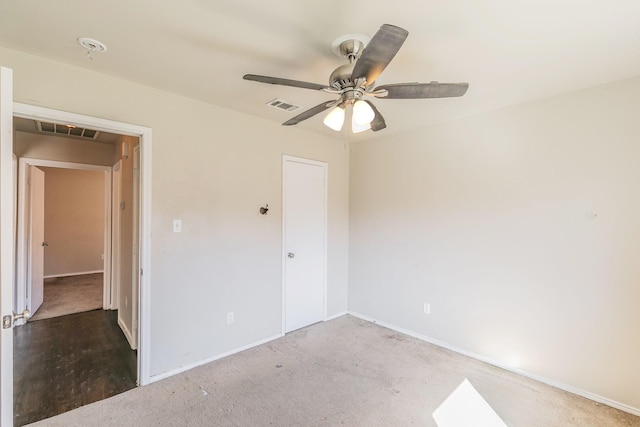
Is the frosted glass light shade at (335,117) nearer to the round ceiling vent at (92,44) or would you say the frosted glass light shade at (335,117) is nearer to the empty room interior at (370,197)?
the empty room interior at (370,197)

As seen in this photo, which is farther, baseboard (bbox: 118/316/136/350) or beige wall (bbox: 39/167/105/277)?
beige wall (bbox: 39/167/105/277)

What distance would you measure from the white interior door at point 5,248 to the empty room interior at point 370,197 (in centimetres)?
1

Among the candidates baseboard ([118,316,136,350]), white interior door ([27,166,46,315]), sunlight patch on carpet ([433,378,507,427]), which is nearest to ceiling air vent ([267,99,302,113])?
sunlight patch on carpet ([433,378,507,427])

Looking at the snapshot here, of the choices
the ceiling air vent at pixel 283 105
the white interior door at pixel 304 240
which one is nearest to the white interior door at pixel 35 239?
the white interior door at pixel 304 240

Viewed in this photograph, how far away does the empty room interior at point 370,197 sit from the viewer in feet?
5.47

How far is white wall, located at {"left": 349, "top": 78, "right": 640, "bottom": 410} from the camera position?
7.43 ft

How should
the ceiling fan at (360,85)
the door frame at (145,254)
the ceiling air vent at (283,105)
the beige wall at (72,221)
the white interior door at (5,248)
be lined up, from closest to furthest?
the white interior door at (5,248), the ceiling fan at (360,85), the door frame at (145,254), the ceiling air vent at (283,105), the beige wall at (72,221)

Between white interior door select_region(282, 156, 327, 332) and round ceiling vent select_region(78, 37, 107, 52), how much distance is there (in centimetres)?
192

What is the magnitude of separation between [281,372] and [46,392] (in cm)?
186

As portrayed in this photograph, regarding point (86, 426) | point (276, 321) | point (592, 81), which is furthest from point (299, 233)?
point (592, 81)

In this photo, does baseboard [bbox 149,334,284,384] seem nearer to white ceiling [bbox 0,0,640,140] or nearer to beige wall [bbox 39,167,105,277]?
white ceiling [bbox 0,0,640,140]

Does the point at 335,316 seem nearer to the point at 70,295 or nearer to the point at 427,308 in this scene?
the point at 427,308

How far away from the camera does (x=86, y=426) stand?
2.03 m

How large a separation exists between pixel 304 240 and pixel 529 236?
2356 millimetres
